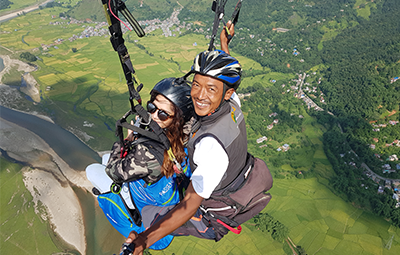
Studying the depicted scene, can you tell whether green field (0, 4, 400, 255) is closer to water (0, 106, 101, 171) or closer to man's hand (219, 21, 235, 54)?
water (0, 106, 101, 171)

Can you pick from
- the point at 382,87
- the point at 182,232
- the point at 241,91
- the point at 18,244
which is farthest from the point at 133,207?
the point at 382,87

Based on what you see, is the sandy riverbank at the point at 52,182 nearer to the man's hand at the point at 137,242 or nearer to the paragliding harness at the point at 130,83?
the paragliding harness at the point at 130,83

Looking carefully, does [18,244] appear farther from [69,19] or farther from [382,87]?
[69,19]

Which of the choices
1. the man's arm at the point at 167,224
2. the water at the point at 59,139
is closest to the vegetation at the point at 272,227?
the water at the point at 59,139

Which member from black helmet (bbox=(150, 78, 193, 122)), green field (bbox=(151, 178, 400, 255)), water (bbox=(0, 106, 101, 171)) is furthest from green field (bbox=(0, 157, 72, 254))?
black helmet (bbox=(150, 78, 193, 122))

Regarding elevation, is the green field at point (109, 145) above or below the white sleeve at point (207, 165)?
below

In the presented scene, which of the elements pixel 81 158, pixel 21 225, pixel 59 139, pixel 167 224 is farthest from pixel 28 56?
pixel 167 224

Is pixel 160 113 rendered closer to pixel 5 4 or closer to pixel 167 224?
pixel 167 224
